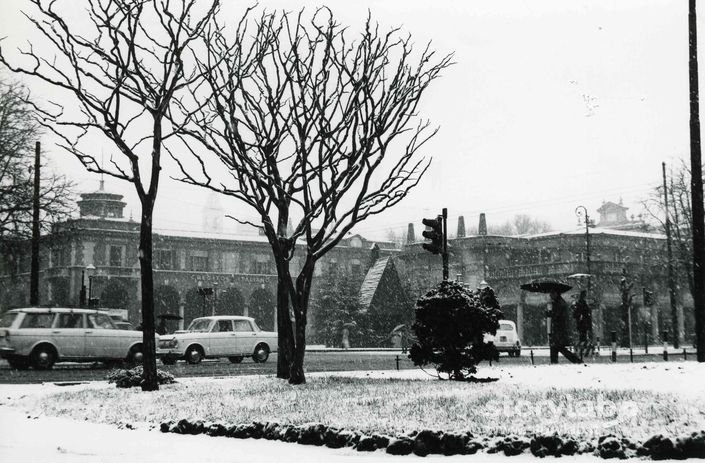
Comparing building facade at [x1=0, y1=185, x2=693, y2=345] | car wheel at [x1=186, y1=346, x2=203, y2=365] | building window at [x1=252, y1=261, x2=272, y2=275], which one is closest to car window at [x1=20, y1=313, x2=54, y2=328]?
car wheel at [x1=186, y1=346, x2=203, y2=365]

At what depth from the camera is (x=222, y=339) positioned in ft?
92.7

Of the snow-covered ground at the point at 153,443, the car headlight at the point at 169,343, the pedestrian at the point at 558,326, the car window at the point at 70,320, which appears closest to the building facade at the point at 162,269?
the car headlight at the point at 169,343

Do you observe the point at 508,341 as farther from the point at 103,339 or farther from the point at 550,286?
the point at 103,339

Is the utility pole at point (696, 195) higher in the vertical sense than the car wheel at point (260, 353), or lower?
higher

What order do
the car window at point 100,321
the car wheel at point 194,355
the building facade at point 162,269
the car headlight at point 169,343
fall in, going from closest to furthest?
the car window at point 100,321
the car headlight at point 169,343
the car wheel at point 194,355
the building facade at point 162,269

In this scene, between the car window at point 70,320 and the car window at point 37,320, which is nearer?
the car window at point 37,320

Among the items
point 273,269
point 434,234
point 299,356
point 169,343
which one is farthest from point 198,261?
point 299,356

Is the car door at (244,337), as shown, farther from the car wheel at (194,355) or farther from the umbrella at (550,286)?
the umbrella at (550,286)

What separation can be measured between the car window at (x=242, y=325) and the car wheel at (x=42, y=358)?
23.0 feet

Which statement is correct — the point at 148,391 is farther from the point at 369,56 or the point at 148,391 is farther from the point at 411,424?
the point at 369,56

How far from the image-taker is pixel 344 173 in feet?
55.3

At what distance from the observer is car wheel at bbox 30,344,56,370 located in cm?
2341

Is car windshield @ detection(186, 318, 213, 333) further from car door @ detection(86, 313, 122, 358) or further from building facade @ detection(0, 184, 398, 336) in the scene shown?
building facade @ detection(0, 184, 398, 336)

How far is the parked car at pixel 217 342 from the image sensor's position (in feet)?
89.6
